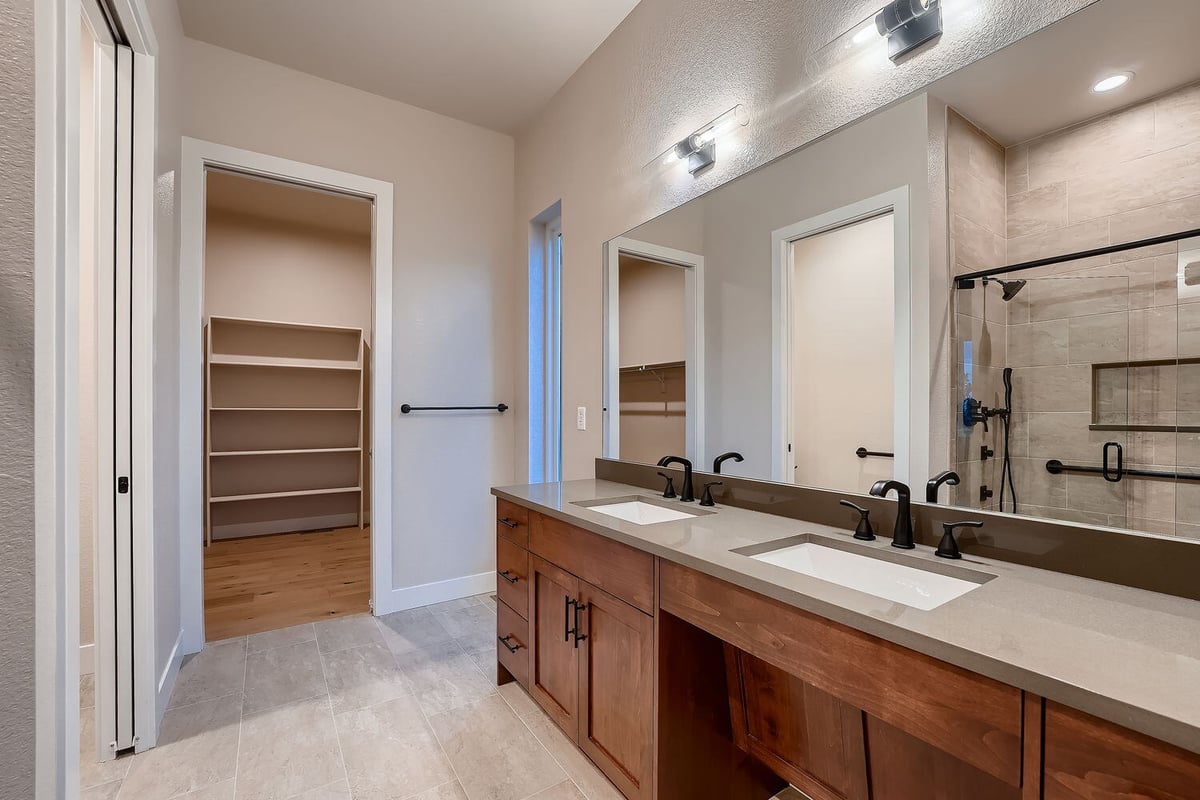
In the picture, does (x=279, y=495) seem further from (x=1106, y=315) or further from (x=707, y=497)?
(x=1106, y=315)

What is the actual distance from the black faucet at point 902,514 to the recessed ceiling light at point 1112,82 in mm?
868

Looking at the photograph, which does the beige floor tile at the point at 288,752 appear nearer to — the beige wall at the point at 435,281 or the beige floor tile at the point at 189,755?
the beige floor tile at the point at 189,755

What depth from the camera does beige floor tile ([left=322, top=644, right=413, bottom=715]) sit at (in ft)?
6.72

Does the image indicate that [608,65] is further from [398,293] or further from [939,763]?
[939,763]

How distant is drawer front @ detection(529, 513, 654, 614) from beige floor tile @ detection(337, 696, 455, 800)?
70cm

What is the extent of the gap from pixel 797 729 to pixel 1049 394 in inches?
36.6

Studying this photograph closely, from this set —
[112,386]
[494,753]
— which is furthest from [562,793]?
[112,386]

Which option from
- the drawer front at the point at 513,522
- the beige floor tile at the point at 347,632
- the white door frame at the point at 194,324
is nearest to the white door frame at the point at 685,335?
the drawer front at the point at 513,522

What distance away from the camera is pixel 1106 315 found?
1.05m

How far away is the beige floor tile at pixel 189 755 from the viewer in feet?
5.19

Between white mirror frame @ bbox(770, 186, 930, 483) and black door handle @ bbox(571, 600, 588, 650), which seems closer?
white mirror frame @ bbox(770, 186, 930, 483)

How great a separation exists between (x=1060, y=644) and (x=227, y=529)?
5.15 m

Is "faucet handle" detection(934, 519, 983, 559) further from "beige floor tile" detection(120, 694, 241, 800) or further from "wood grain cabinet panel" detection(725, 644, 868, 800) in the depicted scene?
"beige floor tile" detection(120, 694, 241, 800)

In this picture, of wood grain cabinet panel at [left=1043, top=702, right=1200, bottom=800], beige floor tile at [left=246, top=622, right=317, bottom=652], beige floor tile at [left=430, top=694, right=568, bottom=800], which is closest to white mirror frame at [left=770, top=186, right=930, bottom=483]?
wood grain cabinet panel at [left=1043, top=702, right=1200, bottom=800]
